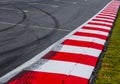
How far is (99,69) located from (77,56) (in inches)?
43.5

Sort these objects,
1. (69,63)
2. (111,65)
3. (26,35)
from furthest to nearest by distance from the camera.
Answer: (26,35)
(111,65)
(69,63)

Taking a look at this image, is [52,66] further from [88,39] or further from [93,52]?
[88,39]

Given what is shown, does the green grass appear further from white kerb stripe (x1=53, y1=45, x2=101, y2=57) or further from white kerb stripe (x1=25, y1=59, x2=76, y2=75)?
white kerb stripe (x1=25, y1=59, x2=76, y2=75)

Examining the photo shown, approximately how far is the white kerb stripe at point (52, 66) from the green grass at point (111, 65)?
798mm

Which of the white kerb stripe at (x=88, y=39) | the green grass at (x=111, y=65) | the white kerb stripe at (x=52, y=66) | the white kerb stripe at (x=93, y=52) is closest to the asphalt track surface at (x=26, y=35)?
the white kerb stripe at (x=52, y=66)

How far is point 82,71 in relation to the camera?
8.27m

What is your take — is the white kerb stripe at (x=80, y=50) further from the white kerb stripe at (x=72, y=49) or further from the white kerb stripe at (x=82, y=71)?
the white kerb stripe at (x=82, y=71)

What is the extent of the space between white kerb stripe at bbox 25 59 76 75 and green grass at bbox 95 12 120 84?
80 centimetres

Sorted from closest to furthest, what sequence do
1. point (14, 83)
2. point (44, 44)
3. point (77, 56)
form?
point (14, 83) < point (77, 56) < point (44, 44)

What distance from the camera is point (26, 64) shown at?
8.66 m

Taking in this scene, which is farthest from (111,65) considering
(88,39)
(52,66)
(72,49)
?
(88,39)

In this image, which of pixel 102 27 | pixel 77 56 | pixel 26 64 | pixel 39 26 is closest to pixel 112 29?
pixel 102 27

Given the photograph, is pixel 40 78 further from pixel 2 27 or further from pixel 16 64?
pixel 2 27

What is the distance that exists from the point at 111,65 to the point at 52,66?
69.0 inches
